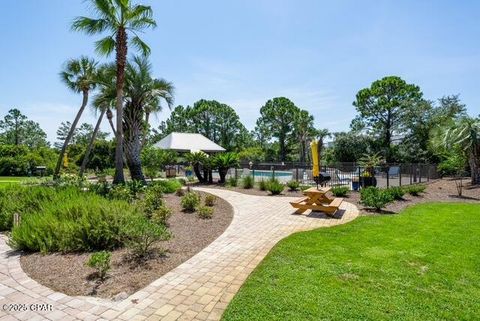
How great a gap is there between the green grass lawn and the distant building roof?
21.5 metres

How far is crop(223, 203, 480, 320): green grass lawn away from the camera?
2977mm

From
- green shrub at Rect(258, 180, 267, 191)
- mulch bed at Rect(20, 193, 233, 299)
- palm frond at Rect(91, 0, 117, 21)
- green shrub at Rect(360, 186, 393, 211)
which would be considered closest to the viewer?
mulch bed at Rect(20, 193, 233, 299)

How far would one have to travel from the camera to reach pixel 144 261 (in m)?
A: 4.37

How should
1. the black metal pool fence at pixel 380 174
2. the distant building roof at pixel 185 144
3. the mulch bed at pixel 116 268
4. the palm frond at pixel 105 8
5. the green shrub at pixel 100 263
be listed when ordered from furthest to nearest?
the distant building roof at pixel 185 144 → the black metal pool fence at pixel 380 174 → the palm frond at pixel 105 8 → the green shrub at pixel 100 263 → the mulch bed at pixel 116 268

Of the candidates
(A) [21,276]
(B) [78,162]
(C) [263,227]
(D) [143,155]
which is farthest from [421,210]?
(B) [78,162]

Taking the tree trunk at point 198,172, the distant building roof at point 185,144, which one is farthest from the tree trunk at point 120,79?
the distant building roof at point 185,144

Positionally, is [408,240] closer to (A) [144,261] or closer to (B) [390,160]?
(A) [144,261]

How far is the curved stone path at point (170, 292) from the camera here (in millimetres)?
2924

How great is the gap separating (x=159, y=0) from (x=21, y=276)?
9.68 m

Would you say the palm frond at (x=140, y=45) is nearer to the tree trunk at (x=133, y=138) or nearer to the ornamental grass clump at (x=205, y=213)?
the tree trunk at (x=133, y=138)

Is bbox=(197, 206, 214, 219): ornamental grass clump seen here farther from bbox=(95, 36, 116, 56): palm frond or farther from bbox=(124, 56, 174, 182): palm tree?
bbox=(95, 36, 116, 56): palm frond

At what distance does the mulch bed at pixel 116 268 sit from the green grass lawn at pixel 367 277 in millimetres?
1331

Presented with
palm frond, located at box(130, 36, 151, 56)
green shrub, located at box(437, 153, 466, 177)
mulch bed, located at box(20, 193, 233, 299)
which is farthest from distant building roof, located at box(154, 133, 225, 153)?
mulch bed, located at box(20, 193, 233, 299)

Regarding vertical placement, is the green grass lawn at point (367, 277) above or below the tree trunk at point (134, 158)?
below
